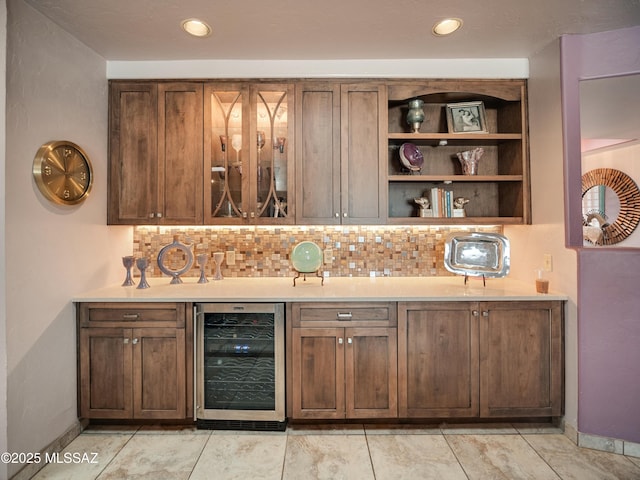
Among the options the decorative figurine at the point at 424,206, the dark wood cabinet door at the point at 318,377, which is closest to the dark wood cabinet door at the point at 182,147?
the dark wood cabinet door at the point at 318,377

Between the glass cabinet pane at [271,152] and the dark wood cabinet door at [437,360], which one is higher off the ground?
the glass cabinet pane at [271,152]

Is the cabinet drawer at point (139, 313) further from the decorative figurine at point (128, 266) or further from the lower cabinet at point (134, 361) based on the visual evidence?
the decorative figurine at point (128, 266)

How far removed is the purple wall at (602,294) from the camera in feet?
6.85

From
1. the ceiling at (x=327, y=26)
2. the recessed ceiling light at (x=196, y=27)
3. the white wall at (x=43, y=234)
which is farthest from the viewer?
the recessed ceiling light at (x=196, y=27)

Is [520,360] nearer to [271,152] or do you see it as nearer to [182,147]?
[271,152]

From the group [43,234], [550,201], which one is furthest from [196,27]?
[550,201]

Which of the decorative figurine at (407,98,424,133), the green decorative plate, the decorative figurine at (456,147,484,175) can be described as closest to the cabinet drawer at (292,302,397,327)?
the green decorative plate

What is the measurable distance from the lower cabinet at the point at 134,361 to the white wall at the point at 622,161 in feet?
11.5

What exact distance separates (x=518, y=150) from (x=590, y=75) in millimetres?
641

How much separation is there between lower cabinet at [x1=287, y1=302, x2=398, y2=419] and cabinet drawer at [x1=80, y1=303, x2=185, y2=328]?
2.42 ft

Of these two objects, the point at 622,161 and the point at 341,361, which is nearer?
the point at 341,361

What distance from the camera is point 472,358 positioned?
230 centimetres

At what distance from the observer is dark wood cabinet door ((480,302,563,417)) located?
2.29m

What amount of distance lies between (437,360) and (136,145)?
266 cm
